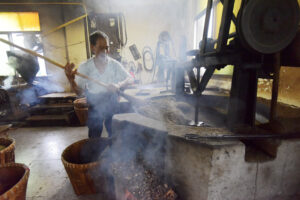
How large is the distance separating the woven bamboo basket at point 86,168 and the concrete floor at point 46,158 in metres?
0.18

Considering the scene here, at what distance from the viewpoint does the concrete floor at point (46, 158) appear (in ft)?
8.84

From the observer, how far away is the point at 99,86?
3.30 metres

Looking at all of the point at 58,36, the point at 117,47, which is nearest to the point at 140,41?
the point at 117,47

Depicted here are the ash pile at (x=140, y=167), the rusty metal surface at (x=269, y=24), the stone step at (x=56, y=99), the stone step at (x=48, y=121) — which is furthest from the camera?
the stone step at (x=56, y=99)

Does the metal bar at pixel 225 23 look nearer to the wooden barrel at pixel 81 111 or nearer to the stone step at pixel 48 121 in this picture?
the wooden barrel at pixel 81 111

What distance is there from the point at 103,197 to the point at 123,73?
88.2 inches

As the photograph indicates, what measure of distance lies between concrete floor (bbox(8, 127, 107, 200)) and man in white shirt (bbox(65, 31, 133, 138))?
3.51 ft

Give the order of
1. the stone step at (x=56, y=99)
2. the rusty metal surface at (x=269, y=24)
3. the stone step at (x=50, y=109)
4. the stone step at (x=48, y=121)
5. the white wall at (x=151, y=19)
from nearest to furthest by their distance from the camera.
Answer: the rusty metal surface at (x=269, y=24) < the stone step at (x=48, y=121) < the stone step at (x=50, y=109) < the stone step at (x=56, y=99) < the white wall at (x=151, y=19)

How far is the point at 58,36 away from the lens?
7.82 metres

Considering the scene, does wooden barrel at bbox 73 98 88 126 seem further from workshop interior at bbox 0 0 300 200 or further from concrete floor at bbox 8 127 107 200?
workshop interior at bbox 0 0 300 200

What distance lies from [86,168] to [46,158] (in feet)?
6.58

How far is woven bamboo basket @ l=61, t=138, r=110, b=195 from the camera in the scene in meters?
2.35

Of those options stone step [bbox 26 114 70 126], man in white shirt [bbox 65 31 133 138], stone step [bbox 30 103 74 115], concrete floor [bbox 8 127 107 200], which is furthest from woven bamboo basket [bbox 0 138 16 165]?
stone step [bbox 30 103 74 115]

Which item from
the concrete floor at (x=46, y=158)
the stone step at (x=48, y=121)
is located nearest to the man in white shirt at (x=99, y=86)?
the concrete floor at (x=46, y=158)
